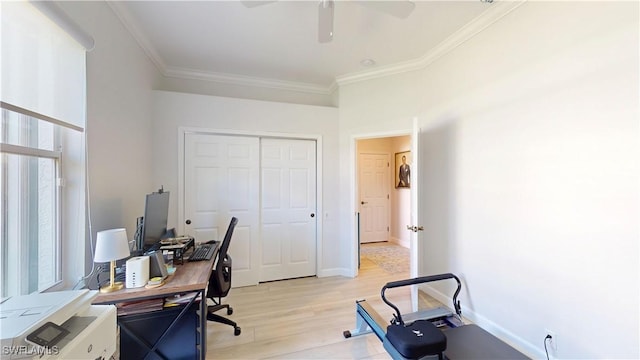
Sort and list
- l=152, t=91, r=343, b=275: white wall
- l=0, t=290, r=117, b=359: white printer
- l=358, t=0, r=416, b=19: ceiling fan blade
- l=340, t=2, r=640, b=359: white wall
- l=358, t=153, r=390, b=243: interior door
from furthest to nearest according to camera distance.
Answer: l=358, t=153, r=390, b=243: interior door
l=152, t=91, r=343, b=275: white wall
l=358, t=0, r=416, b=19: ceiling fan blade
l=340, t=2, r=640, b=359: white wall
l=0, t=290, r=117, b=359: white printer

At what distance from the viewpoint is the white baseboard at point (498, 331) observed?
6.07 feet

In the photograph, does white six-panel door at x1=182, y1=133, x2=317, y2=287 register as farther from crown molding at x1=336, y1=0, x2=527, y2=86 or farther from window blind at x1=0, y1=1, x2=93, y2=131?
window blind at x1=0, y1=1, x2=93, y2=131

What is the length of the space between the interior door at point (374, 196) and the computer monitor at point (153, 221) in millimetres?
3979

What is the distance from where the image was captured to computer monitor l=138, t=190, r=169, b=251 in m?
1.86

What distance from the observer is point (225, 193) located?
3.22 meters

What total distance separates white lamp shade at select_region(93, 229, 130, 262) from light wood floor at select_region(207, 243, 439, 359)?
110cm

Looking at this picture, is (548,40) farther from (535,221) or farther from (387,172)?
(387,172)

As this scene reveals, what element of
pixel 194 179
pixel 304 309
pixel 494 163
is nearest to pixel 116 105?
pixel 194 179

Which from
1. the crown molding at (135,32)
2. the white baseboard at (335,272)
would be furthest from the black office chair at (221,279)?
the crown molding at (135,32)

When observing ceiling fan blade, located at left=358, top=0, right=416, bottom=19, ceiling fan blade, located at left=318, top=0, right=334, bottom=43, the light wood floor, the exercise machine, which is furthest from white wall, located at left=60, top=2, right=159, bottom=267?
the exercise machine

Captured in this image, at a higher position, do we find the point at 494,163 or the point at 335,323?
the point at 494,163

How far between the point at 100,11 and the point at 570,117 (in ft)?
11.0

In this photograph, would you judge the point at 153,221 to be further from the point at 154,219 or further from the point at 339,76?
the point at 339,76

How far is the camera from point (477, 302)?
2.32 meters
